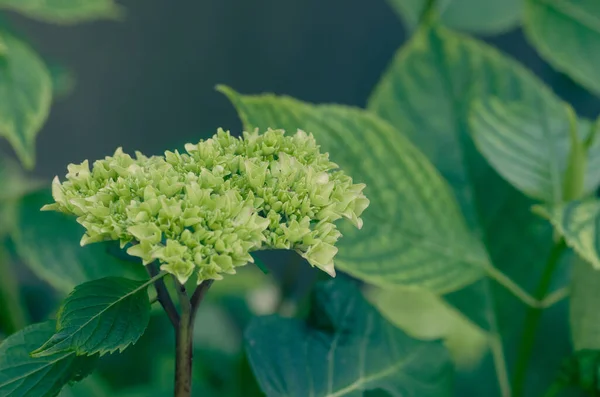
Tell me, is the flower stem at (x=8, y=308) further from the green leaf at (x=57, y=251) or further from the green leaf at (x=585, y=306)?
the green leaf at (x=585, y=306)

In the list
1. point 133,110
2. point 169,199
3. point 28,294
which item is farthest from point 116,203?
point 133,110

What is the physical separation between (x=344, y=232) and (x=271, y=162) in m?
0.11

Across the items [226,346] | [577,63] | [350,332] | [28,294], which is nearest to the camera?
[350,332]

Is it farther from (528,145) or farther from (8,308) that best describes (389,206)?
(8,308)

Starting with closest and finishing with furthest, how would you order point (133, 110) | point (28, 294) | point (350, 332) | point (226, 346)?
point (350, 332) < point (226, 346) < point (28, 294) < point (133, 110)

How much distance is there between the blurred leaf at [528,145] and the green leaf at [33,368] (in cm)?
22

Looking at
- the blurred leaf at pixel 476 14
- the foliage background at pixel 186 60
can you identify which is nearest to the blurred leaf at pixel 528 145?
the blurred leaf at pixel 476 14

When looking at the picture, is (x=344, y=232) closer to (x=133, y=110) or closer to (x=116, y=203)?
(x=116, y=203)

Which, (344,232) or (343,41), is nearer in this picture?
(344,232)

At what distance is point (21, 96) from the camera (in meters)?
0.37

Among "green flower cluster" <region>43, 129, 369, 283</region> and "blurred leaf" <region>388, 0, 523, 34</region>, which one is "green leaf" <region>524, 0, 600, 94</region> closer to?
"blurred leaf" <region>388, 0, 523, 34</region>

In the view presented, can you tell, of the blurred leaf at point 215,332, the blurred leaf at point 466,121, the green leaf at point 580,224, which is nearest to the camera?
the green leaf at point 580,224

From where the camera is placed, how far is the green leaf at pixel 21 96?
0.35m

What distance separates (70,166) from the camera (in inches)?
7.5
